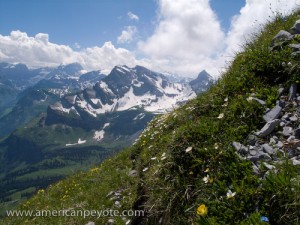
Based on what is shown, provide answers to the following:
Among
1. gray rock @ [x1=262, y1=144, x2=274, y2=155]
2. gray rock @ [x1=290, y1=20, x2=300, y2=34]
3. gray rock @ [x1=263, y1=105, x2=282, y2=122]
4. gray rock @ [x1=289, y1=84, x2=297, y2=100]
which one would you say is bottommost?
gray rock @ [x1=262, y1=144, x2=274, y2=155]

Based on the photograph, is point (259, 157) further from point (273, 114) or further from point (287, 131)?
point (273, 114)

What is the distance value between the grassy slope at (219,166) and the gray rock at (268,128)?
1.10 ft

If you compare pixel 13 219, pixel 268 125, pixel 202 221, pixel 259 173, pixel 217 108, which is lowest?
pixel 13 219

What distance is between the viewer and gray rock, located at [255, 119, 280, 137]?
22.0ft

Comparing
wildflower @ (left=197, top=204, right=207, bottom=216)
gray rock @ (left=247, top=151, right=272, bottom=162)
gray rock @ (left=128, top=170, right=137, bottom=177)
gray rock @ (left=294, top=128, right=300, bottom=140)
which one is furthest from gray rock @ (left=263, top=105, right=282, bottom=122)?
gray rock @ (left=128, top=170, right=137, bottom=177)

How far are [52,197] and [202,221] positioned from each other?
11.0 meters

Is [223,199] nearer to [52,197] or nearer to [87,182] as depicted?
[87,182]

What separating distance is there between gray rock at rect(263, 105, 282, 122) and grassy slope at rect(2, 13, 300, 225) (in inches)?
6.9

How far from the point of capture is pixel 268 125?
22.2 feet

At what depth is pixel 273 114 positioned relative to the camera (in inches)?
280

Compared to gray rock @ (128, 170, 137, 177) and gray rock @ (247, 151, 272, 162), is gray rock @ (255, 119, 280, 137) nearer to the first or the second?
gray rock @ (247, 151, 272, 162)

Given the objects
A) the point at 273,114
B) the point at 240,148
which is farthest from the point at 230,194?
the point at 273,114

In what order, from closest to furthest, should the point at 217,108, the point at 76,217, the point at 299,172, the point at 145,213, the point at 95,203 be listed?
1. the point at 299,172
2. the point at 145,213
3. the point at 217,108
4. the point at 76,217
5. the point at 95,203

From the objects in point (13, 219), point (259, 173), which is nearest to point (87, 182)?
point (13, 219)
